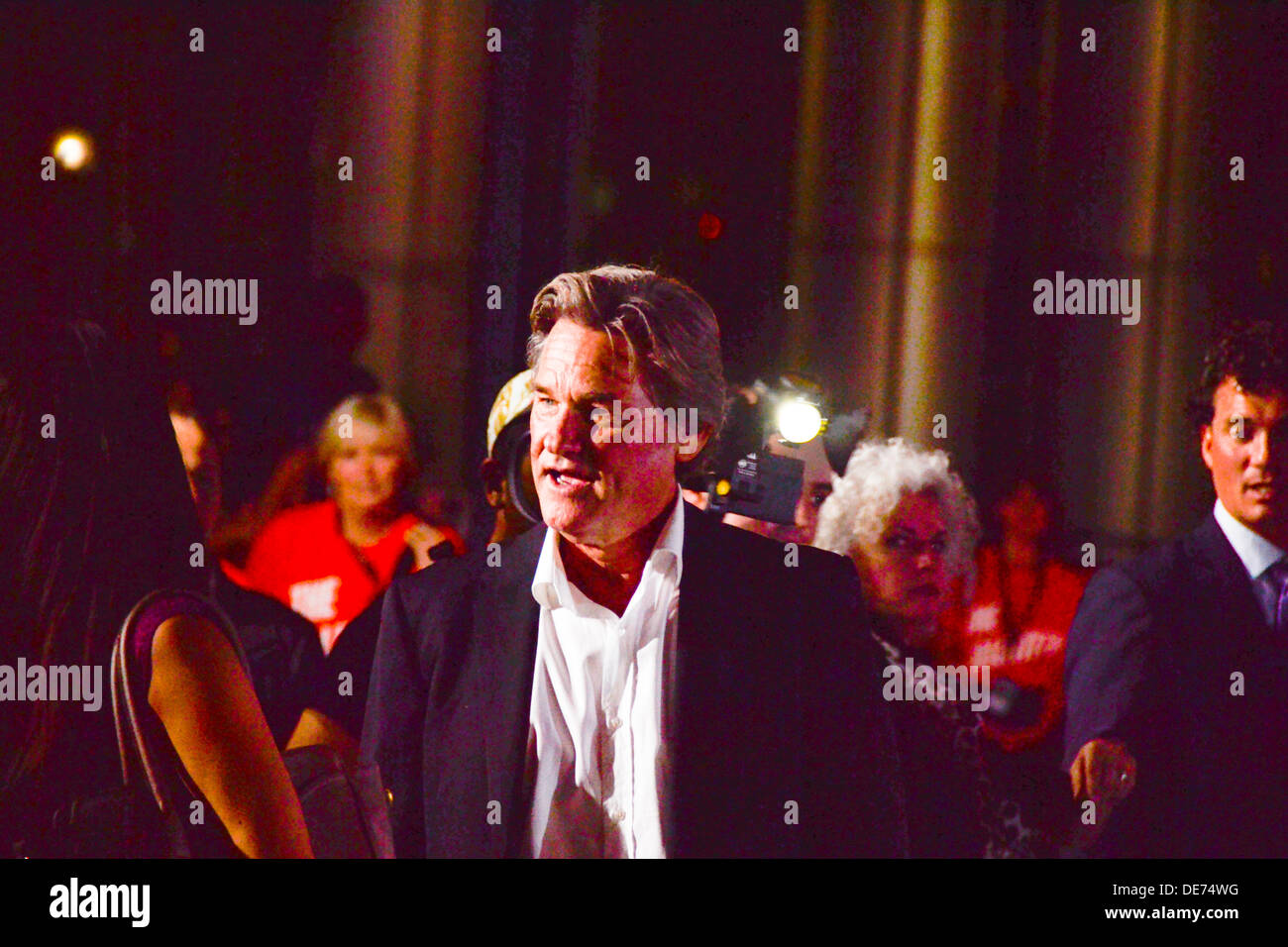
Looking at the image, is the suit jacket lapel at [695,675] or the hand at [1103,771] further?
the hand at [1103,771]

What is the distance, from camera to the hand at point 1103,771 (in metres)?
3.45

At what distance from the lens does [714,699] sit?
3.35 metres

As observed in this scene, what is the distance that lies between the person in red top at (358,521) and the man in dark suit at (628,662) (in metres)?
0.10

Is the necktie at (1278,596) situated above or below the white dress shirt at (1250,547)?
below

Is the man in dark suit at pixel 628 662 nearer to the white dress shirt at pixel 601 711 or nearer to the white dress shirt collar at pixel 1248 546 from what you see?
the white dress shirt at pixel 601 711

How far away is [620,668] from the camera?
3332 millimetres

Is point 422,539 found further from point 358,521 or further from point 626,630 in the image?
point 626,630

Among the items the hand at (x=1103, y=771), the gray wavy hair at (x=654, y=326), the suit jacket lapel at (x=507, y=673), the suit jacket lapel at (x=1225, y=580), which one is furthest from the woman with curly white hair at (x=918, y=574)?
the suit jacket lapel at (x=507, y=673)

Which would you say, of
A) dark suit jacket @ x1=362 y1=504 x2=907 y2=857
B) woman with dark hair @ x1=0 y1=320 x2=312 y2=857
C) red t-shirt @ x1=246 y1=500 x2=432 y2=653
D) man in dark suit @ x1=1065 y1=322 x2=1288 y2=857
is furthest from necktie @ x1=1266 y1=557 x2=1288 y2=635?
woman with dark hair @ x1=0 y1=320 x2=312 y2=857

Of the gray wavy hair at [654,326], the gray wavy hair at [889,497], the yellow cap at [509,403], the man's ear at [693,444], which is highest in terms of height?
the gray wavy hair at [654,326]

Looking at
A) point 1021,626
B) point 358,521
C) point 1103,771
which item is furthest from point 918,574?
point 358,521

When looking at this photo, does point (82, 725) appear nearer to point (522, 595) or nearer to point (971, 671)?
point (522, 595)

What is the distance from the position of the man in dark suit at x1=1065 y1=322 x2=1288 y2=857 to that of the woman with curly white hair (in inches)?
13.9
